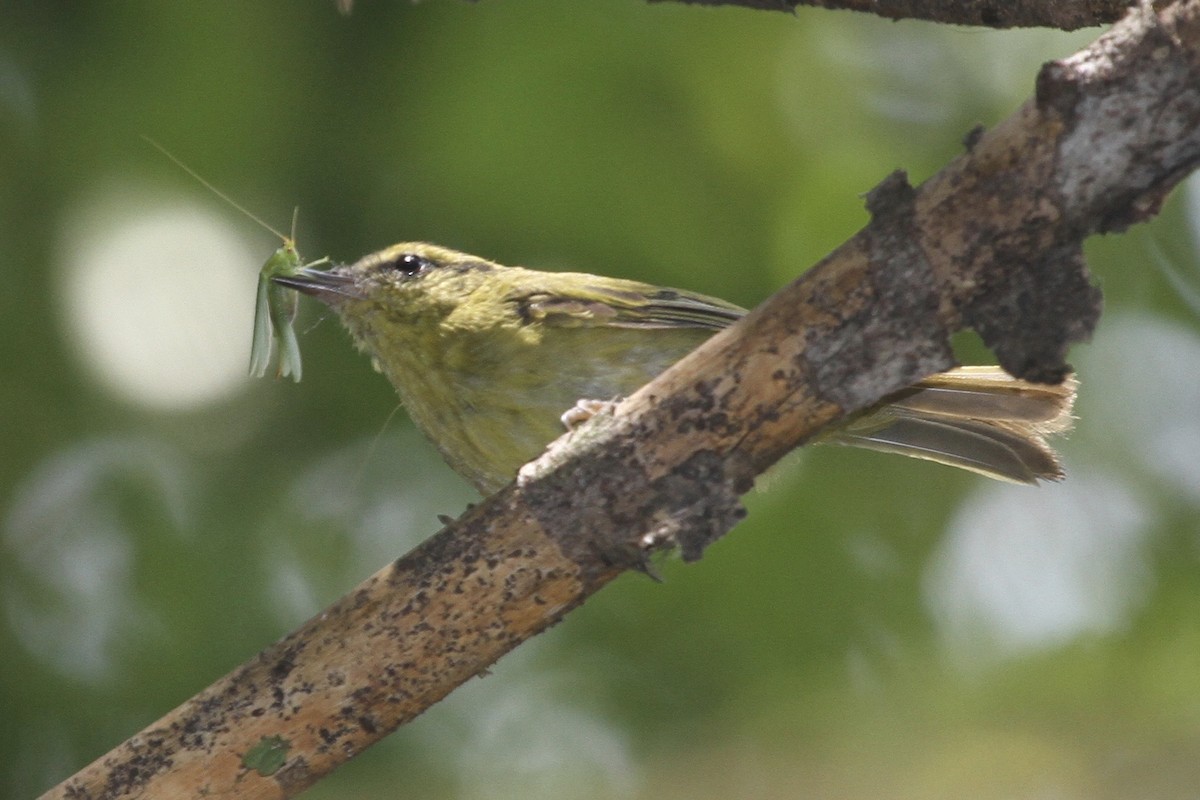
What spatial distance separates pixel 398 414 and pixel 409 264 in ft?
3.33

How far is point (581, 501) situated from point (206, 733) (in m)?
0.90

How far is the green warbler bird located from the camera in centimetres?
360

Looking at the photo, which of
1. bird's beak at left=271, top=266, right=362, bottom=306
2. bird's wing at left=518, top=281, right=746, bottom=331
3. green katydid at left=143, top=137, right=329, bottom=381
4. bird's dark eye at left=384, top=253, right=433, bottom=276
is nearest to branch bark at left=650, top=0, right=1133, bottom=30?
bird's wing at left=518, top=281, right=746, bottom=331

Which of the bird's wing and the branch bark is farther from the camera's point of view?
the bird's wing

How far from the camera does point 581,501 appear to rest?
2.55m

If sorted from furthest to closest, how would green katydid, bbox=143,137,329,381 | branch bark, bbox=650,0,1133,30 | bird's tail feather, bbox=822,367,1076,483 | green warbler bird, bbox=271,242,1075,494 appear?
green katydid, bbox=143,137,329,381 → green warbler bird, bbox=271,242,1075,494 → bird's tail feather, bbox=822,367,1076,483 → branch bark, bbox=650,0,1133,30

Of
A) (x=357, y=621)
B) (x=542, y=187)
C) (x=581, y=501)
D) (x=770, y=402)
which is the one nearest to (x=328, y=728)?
(x=357, y=621)

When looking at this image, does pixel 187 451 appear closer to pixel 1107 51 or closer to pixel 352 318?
pixel 352 318

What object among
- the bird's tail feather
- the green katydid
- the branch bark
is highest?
the green katydid

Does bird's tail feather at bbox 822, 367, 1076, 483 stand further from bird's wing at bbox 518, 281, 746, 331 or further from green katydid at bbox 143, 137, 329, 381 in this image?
green katydid at bbox 143, 137, 329, 381

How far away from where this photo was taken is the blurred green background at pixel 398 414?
14.3 ft

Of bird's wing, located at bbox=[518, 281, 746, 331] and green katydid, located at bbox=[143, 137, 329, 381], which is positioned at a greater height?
green katydid, located at bbox=[143, 137, 329, 381]

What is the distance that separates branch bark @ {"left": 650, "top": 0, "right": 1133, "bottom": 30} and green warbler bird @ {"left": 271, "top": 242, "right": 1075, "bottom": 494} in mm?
924

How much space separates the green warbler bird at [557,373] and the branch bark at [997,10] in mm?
924
